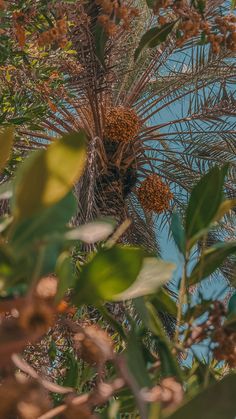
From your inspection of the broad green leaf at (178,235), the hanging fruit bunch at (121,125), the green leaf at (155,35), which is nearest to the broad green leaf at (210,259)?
the broad green leaf at (178,235)

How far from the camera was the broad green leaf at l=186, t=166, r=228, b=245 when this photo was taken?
0.73 m

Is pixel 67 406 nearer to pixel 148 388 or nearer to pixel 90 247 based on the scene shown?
pixel 148 388

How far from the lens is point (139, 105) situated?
6.61 meters

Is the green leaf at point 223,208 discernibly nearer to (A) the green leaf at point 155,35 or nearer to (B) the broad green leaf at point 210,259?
(B) the broad green leaf at point 210,259

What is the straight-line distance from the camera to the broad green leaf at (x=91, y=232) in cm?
51

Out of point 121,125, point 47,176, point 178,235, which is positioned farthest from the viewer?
point 121,125

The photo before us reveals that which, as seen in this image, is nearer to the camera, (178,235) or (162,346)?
(162,346)

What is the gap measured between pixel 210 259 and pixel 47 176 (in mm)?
357

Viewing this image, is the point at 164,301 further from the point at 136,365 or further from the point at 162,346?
the point at 136,365

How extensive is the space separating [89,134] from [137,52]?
447cm

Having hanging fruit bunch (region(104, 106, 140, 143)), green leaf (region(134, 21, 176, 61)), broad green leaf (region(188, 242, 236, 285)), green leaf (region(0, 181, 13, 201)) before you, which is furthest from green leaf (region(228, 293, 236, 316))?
hanging fruit bunch (region(104, 106, 140, 143))

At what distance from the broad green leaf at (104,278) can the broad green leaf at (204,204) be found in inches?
5.9

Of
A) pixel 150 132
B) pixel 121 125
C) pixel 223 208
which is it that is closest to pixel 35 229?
pixel 223 208

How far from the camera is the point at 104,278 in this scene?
1.90ft
